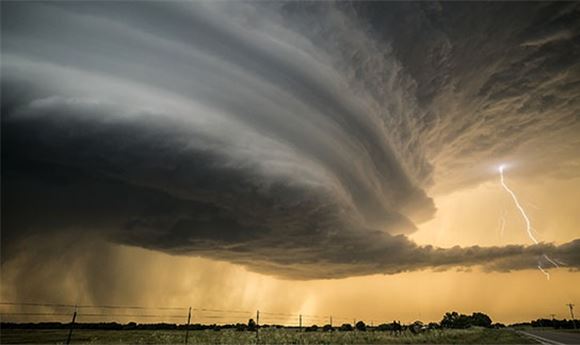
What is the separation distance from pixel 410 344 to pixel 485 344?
9337 mm

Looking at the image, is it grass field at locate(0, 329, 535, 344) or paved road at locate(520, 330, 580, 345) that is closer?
grass field at locate(0, 329, 535, 344)

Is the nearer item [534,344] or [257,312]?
[257,312]

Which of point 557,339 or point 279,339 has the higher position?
point 279,339

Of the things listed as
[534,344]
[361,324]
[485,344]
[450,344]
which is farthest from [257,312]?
[361,324]

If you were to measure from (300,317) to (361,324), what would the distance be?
398 feet

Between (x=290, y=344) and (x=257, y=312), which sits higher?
(x=257, y=312)

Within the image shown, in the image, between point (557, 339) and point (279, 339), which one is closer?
point (279, 339)

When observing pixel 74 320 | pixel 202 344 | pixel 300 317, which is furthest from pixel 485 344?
pixel 74 320

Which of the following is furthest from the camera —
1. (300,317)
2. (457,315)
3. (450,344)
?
(457,315)

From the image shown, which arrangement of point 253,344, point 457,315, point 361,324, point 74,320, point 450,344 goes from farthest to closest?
1. point 457,315
2. point 361,324
3. point 450,344
4. point 253,344
5. point 74,320

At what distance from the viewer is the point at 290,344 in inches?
1506

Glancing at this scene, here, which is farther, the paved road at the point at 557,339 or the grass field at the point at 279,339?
the paved road at the point at 557,339

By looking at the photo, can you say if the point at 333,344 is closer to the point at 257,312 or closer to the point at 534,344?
the point at 257,312

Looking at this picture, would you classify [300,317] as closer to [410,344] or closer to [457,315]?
[410,344]
